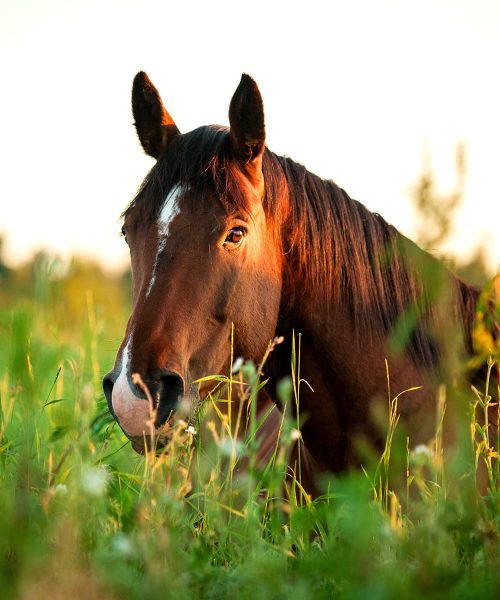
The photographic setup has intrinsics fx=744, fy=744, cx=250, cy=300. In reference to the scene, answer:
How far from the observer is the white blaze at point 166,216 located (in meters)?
3.35

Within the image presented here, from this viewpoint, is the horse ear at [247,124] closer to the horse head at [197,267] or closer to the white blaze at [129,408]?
the horse head at [197,267]

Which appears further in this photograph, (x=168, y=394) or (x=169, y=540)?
(x=168, y=394)

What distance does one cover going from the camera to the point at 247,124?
147 inches

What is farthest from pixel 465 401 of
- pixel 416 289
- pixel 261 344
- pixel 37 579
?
pixel 37 579

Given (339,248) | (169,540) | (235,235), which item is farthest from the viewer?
(339,248)

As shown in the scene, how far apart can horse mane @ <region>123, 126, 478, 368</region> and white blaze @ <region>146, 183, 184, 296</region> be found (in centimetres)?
8

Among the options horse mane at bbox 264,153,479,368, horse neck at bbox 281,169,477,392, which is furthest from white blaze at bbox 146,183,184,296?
horse neck at bbox 281,169,477,392

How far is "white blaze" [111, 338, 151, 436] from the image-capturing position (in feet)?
9.70

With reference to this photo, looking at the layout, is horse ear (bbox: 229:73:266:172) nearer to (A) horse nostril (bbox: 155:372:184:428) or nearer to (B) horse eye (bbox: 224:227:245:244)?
(B) horse eye (bbox: 224:227:245:244)

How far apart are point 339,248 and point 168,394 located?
4.16ft

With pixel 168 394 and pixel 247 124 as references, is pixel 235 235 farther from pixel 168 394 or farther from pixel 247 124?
pixel 168 394

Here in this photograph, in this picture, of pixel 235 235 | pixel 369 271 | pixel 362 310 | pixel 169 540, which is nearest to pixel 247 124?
pixel 235 235

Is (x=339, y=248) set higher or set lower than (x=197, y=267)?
higher

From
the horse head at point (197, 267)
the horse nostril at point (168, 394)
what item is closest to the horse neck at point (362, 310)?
the horse head at point (197, 267)
